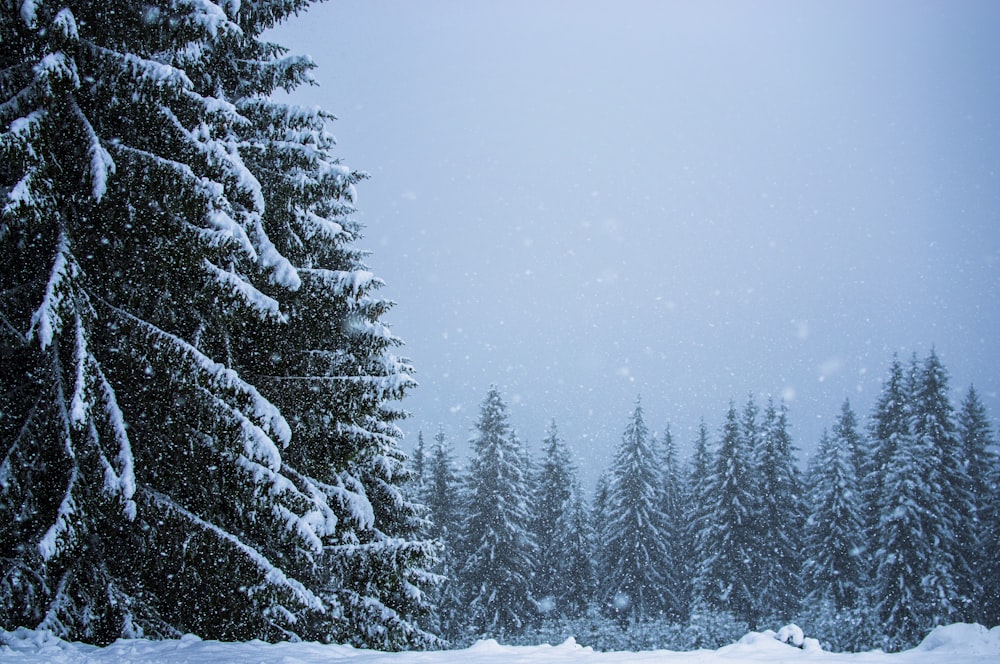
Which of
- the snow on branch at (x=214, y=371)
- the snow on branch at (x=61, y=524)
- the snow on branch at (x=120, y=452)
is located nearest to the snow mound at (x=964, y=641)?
the snow on branch at (x=214, y=371)

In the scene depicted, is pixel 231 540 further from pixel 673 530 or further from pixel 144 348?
pixel 673 530

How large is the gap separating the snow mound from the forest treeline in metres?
18.8

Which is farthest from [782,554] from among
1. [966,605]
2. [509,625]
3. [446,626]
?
[446,626]

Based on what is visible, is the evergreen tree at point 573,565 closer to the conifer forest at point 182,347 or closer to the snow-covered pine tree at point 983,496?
the snow-covered pine tree at point 983,496

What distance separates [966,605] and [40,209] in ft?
114

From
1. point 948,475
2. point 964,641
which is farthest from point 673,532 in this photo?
point 964,641

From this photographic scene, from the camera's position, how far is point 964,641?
9.61 meters

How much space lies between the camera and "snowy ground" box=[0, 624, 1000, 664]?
6.16 meters

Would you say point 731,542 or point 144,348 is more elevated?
point 144,348

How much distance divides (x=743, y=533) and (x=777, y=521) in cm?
199

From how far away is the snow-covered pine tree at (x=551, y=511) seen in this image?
36031 millimetres

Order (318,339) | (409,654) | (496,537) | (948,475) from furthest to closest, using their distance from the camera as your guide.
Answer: (496,537), (948,475), (318,339), (409,654)

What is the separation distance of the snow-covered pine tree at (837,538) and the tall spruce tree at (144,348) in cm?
2978

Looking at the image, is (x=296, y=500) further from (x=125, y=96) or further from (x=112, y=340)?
(x=125, y=96)
